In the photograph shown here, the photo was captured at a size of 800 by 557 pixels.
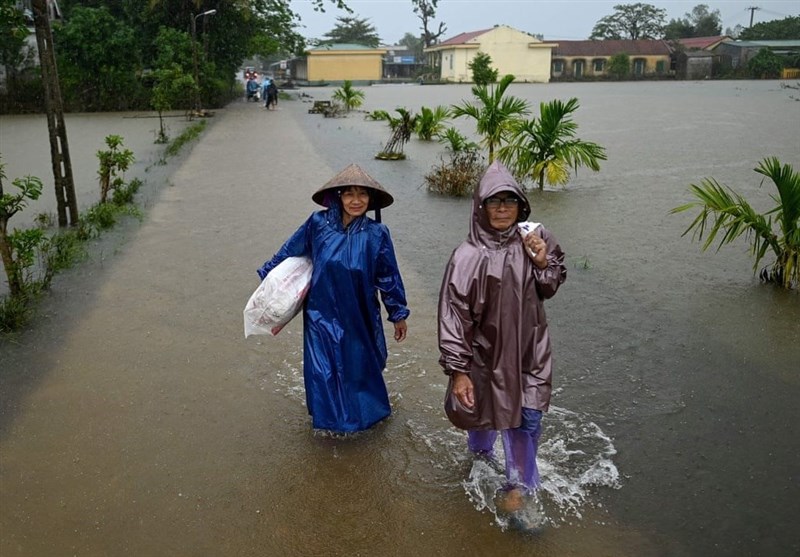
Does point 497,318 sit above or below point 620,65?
below

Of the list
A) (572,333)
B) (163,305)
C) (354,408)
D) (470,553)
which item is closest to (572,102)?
(572,333)

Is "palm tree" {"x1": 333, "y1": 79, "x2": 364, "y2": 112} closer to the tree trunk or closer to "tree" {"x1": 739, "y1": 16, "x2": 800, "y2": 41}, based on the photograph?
the tree trunk

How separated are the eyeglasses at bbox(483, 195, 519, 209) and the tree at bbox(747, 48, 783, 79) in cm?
7161

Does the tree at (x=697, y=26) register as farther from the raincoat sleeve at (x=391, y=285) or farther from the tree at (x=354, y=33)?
the raincoat sleeve at (x=391, y=285)

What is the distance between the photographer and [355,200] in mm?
3777

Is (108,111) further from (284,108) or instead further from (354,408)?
(354,408)

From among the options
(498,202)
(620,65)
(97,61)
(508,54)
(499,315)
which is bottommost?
(499,315)

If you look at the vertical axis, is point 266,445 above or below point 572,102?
below

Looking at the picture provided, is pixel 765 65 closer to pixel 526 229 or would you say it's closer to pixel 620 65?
pixel 620 65

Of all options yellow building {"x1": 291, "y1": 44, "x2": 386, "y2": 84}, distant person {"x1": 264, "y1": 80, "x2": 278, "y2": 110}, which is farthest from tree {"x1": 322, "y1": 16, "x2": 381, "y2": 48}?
distant person {"x1": 264, "y1": 80, "x2": 278, "y2": 110}

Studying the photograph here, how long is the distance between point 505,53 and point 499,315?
7581cm

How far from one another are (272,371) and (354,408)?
1.21 m

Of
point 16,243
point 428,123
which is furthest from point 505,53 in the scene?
point 16,243

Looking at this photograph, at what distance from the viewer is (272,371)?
505cm
